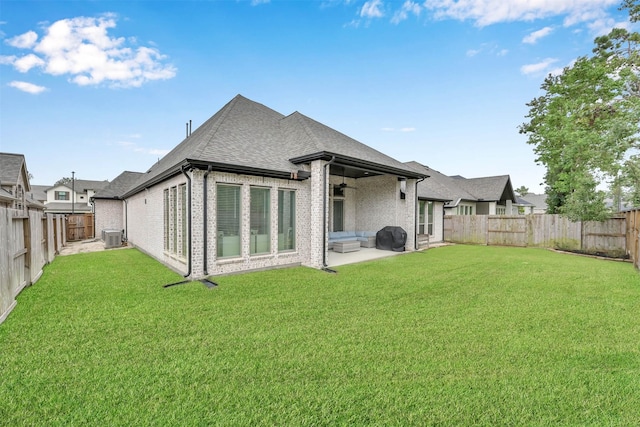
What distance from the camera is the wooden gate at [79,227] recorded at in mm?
18641

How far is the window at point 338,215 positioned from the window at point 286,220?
4.98 metres

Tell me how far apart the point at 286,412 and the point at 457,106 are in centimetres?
1614

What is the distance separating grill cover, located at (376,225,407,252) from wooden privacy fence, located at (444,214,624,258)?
6.44 m

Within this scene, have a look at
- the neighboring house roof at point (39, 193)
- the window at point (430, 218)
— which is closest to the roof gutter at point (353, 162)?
the window at point (430, 218)

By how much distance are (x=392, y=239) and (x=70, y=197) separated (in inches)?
1995

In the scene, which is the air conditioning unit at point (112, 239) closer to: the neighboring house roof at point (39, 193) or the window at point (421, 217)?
the window at point (421, 217)

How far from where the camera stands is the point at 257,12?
35.9 feet

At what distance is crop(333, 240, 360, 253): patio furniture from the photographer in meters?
11.6

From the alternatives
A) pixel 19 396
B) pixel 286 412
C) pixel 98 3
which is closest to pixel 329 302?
pixel 286 412

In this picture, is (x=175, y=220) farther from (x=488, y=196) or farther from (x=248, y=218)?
(x=488, y=196)

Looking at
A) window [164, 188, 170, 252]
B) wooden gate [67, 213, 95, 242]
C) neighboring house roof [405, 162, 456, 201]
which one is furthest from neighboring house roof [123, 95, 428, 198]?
wooden gate [67, 213, 95, 242]

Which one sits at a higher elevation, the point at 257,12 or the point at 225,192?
the point at 257,12

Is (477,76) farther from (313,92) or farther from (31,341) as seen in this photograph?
(31,341)

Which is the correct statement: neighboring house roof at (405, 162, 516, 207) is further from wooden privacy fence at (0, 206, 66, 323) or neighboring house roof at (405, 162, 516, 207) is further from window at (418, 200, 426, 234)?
wooden privacy fence at (0, 206, 66, 323)
